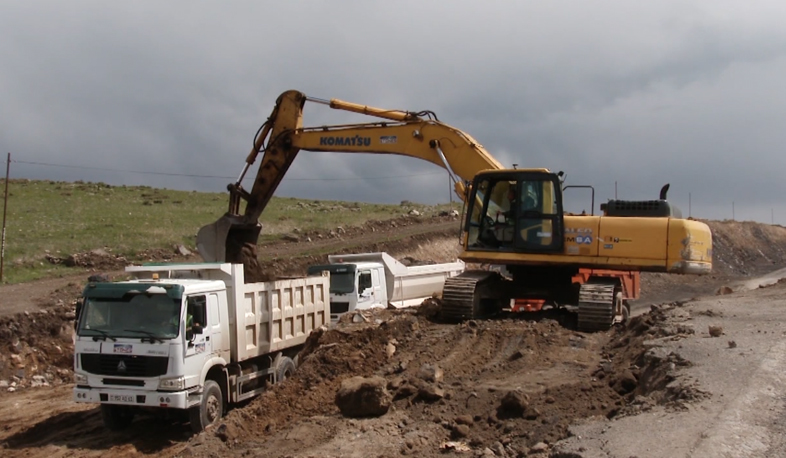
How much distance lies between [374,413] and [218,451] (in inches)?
81.0

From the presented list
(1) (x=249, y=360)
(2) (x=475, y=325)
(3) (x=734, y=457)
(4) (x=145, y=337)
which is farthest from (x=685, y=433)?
(1) (x=249, y=360)

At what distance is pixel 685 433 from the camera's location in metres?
7.13

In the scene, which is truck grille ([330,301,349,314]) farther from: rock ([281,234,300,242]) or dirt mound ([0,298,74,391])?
rock ([281,234,300,242])

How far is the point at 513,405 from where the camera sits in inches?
344

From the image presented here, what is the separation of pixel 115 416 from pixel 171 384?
5.58ft

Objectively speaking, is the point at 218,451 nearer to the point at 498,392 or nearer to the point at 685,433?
the point at 498,392

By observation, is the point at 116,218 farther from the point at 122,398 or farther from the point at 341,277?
the point at 122,398

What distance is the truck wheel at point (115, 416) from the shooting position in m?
12.6

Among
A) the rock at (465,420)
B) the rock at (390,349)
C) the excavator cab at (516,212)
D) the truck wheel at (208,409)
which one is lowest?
the truck wheel at (208,409)

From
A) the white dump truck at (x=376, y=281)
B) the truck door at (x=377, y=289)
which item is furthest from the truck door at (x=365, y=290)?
the truck door at (x=377, y=289)

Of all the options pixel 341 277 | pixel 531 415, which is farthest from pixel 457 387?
pixel 341 277

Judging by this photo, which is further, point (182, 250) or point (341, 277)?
point (182, 250)

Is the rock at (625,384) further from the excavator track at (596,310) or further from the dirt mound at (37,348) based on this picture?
the dirt mound at (37,348)

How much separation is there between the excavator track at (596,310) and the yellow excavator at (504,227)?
0.06ft
